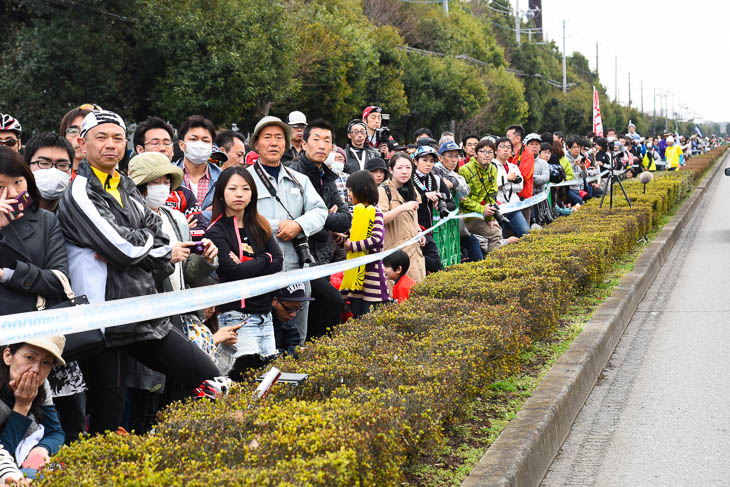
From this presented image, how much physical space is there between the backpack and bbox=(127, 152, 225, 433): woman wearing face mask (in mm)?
11209

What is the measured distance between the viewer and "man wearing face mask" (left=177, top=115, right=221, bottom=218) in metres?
6.57

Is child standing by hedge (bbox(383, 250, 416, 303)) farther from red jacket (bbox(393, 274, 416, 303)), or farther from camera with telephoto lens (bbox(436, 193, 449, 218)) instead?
camera with telephoto lens (bbox(436, 193, 449, 218))

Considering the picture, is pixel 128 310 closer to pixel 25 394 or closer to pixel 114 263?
pixel 114 263

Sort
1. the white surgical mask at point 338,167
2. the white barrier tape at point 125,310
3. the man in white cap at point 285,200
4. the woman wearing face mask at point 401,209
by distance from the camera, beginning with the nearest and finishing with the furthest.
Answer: the white barrier tape at point 125,310 → the man in white cap at point 285,200 → the woman wearing face mask at point 401,209 → the white surgical mask at point 338,167

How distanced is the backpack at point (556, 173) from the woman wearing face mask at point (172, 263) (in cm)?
1121

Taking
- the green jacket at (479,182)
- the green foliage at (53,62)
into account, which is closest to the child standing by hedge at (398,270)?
the green jacket at (479,182)

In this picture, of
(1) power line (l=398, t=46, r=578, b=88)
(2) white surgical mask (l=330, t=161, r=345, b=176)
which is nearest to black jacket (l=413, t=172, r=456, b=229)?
(2) white surgical mask (l=330, t=161, r=345, b=176)

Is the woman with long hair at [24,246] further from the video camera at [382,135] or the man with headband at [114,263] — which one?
the video camera at [382,135]

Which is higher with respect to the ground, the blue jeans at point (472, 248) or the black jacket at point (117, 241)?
the black jacket at point (117, 241)

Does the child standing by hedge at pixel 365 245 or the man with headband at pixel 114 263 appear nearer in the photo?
the man with headband at pixel 114 263

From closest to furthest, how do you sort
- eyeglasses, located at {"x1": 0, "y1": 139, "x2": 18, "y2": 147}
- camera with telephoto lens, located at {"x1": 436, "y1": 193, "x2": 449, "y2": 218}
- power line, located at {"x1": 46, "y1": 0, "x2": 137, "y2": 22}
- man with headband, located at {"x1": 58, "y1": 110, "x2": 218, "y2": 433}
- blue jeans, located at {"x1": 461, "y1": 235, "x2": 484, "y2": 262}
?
man with headband, located at {"x1": 58, "y1": 110, "x2": 218, "y2": 433}
eyeglasses, located at {"x1": 0, "y1": 139, "x2": 18, "y2": 147}
camera with telephoto lens, located at {"x1": 436, "y1": 193, "x2": 449, "y2": 218}
blue jeans, located at {"x1": 461, "y1": 235, "x2": 484, "y2": 262}
power line, located at {"x1": 46, "y1": 0, "x2": 137, "y2": 22}

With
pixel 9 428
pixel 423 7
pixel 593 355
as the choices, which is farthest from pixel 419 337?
pixel 423 7

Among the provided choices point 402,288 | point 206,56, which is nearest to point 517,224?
point 402,288

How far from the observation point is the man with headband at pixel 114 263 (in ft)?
13.5
